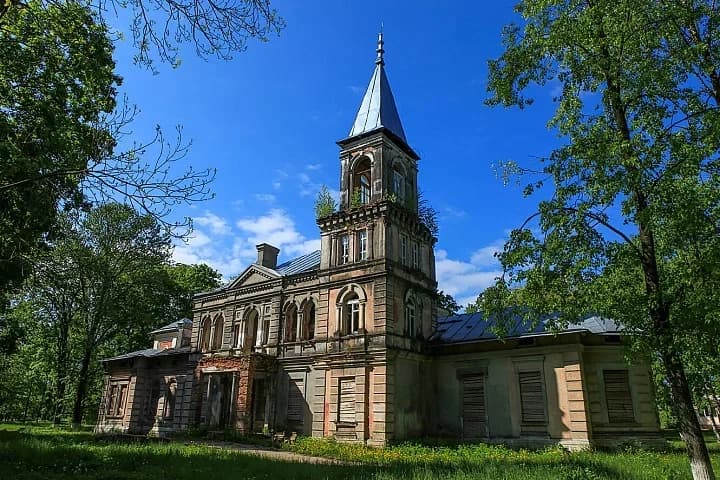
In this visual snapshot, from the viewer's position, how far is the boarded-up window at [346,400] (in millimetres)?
22125

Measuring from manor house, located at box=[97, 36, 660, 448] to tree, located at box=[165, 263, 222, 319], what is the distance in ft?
55.0

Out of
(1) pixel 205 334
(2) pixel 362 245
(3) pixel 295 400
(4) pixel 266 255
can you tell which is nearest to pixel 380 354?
(2) pixel 362 245

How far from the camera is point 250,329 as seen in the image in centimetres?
2853

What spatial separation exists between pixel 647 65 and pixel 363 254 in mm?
15234

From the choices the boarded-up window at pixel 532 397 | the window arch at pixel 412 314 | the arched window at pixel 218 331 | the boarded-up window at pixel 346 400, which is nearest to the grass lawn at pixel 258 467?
the boarded-up window at pixel 532 397

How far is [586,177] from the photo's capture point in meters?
12.0

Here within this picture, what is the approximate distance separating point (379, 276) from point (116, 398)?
21.8 metres

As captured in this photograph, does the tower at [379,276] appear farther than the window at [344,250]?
No

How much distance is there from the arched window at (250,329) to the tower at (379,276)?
590cm

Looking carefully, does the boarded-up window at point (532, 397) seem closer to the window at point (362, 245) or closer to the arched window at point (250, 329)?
the window at point (362, 245)

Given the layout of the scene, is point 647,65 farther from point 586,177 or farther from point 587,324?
point 587,324

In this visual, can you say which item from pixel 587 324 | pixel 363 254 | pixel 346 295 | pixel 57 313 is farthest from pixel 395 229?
pixel 57 313

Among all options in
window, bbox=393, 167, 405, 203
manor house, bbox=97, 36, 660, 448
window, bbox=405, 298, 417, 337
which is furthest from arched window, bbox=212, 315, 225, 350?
window, bbox=393, 167, 405, 203

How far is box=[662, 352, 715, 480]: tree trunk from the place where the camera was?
10414 mm
